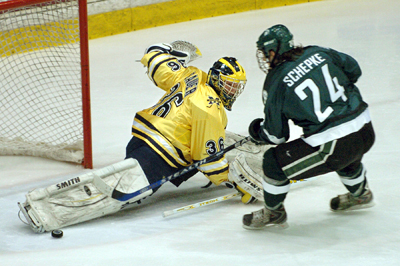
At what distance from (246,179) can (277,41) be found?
2.93ft

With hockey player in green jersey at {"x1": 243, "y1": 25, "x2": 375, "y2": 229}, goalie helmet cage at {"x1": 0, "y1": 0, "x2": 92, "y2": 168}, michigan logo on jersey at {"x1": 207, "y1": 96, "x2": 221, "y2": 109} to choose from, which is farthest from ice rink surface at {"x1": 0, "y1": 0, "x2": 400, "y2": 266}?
michigan logo on jersey at {"x1": 207, "y1": 96, "x2": 221, "y2": 109}

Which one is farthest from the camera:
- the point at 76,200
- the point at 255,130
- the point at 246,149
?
the point at 246,149

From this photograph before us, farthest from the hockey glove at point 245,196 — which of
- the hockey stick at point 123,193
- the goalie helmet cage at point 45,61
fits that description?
the goalie helmet cage at point 45,61

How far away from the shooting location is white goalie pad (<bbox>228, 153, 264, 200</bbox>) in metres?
3.24

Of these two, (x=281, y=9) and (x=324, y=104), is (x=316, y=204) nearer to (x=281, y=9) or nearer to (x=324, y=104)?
(x=324, y=104)

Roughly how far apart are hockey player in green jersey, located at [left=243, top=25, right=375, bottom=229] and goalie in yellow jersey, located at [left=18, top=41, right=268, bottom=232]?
45 centimetres

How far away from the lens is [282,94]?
8.79 feet

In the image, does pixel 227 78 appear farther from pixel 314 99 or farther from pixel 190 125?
pixel 314 99

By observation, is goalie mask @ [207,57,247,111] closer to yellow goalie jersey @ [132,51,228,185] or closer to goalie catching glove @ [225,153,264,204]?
yellow goalie jersey @ [132,51,228,185]

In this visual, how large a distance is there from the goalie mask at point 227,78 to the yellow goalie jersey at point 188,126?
0.05 metres

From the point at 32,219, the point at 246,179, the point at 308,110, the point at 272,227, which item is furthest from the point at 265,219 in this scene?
the point at 32,219

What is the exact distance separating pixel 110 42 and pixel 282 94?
5.22m

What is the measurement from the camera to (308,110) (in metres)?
2.66

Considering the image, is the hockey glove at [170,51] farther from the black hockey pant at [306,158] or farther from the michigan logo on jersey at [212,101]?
the black hockey pant at [306,158]
